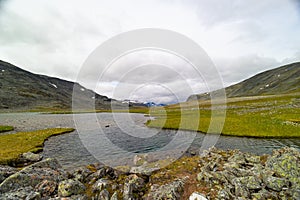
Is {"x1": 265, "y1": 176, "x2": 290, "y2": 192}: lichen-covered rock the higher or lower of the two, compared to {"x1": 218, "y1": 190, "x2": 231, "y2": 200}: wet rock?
higher

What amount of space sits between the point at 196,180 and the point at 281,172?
566 centimetres

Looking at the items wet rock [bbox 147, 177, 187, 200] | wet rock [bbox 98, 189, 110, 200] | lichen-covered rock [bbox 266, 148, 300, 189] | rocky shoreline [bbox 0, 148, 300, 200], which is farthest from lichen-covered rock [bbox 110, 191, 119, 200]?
lichen-covered rock [bbox 266, 148, 300, 189]

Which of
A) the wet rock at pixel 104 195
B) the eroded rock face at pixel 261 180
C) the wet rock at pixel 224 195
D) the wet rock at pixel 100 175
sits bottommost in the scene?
the wet rock at pixel 104 195

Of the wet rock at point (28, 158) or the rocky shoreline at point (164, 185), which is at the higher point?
the rocky shoreline at point (164, 185)

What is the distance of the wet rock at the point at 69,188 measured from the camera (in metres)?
10.5

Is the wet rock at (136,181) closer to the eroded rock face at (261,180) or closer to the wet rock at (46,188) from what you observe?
the eroded rock face at (261,180)

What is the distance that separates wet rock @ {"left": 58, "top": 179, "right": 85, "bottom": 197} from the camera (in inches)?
415

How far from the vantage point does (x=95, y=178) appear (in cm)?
1302

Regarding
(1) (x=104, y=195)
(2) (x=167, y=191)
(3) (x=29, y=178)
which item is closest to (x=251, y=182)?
(2) (x=167, y=191)

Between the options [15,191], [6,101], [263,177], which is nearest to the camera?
[15,191]

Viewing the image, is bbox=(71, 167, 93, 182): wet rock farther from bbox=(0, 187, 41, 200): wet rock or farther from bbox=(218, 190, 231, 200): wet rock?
bbox=(218, 190, 231, 200): wet rock

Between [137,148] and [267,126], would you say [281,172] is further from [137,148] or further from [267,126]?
[267,126]

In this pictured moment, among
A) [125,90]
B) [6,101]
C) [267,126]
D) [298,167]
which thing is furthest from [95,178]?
[6,101]

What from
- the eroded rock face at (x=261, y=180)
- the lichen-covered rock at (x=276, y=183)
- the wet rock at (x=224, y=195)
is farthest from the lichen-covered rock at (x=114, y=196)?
the lichen-covered rock at (x=276, y=183)
